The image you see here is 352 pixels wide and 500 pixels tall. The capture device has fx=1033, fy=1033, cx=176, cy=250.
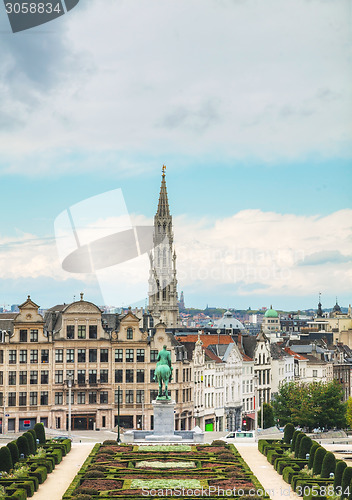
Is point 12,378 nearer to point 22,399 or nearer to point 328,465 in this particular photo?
point 22,399

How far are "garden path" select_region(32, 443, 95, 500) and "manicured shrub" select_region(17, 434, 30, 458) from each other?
2.67 meters

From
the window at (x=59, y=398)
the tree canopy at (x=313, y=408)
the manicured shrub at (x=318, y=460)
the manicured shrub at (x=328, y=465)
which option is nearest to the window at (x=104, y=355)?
the window at (x=59, y=398)

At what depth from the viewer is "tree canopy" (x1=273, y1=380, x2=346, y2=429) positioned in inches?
4919

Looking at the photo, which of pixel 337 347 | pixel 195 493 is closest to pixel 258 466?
pixel 195 493

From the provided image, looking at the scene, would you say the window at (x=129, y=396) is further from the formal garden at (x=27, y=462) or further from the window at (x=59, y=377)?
the formal garden at (x=27, y=462)

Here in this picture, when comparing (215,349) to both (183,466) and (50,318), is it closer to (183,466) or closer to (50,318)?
(50,318)

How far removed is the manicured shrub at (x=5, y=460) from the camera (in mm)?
71100

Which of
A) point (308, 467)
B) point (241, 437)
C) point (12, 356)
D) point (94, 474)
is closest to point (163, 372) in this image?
point (241, 437)

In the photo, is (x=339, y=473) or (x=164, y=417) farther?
(x=164, y=417)

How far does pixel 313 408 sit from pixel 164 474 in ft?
183

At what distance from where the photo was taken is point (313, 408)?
125 m

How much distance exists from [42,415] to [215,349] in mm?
29275

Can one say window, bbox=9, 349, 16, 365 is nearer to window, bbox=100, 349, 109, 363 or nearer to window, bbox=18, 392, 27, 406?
window, bbox=18, 392, 27, 406

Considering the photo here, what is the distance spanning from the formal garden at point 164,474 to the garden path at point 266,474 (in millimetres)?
867
